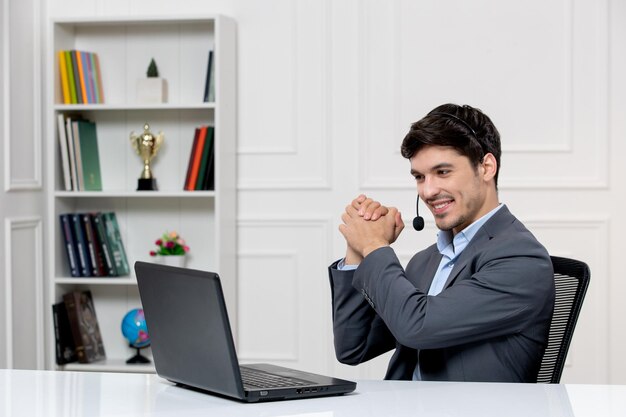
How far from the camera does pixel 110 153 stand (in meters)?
4.02

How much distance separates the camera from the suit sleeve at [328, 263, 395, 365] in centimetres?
207

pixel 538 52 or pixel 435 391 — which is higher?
pixel 538 52

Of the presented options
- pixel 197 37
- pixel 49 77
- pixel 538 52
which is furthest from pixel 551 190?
pixel 49 77

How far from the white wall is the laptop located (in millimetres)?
2141

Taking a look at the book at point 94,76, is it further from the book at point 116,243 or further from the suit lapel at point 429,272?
the suit lapel at point 429,272

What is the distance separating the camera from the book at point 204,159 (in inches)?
148

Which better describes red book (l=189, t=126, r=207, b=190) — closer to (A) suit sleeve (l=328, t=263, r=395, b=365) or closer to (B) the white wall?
(B) the white wall

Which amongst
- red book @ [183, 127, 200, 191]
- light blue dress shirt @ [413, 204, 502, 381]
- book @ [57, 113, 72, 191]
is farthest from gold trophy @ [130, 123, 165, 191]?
light blue dress shirt @ [413, 204, 502, 381]

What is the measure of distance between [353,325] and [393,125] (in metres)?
1.83

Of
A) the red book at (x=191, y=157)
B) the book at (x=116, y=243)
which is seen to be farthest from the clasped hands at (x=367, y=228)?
the book at (x=116, y=243)

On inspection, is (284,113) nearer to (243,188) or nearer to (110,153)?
(243,188)

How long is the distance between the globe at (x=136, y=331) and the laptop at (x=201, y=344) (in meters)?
2.18

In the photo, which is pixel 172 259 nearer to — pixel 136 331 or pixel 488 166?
pixel 136 331

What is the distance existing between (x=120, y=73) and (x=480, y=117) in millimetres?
2444
